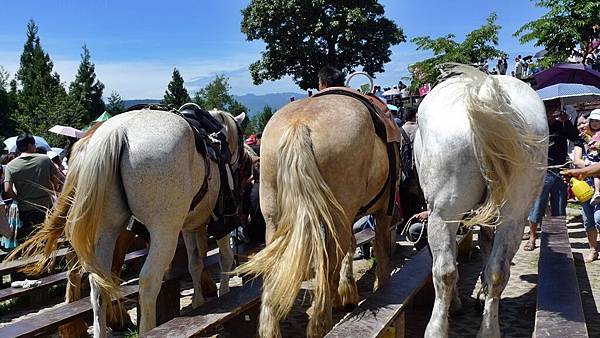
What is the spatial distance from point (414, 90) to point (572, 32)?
515 centimetres

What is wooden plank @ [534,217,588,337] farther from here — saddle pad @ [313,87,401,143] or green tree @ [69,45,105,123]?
green tree @ [69,45,105,123]

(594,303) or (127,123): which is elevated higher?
(127,123)

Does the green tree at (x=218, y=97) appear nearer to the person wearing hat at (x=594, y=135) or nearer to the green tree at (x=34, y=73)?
the green tree at (x=34, y=73)

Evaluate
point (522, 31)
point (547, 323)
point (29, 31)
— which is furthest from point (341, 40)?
point (29, 31)

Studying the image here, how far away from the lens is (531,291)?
17.3ft


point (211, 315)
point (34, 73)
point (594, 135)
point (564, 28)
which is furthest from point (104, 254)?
point (34, 73)

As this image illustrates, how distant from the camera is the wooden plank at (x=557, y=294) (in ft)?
9.25

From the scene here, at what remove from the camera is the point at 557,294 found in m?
3.41

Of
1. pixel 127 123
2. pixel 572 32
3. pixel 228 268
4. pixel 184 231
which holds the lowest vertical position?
pixel 228 268

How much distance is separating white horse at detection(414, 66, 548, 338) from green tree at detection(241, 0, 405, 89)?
2845cm

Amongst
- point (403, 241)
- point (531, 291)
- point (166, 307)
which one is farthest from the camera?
point (403, 241)

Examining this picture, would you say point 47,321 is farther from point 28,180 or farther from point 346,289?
point 28,180

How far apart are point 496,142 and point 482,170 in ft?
0.51

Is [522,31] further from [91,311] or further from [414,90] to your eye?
[91,311]
